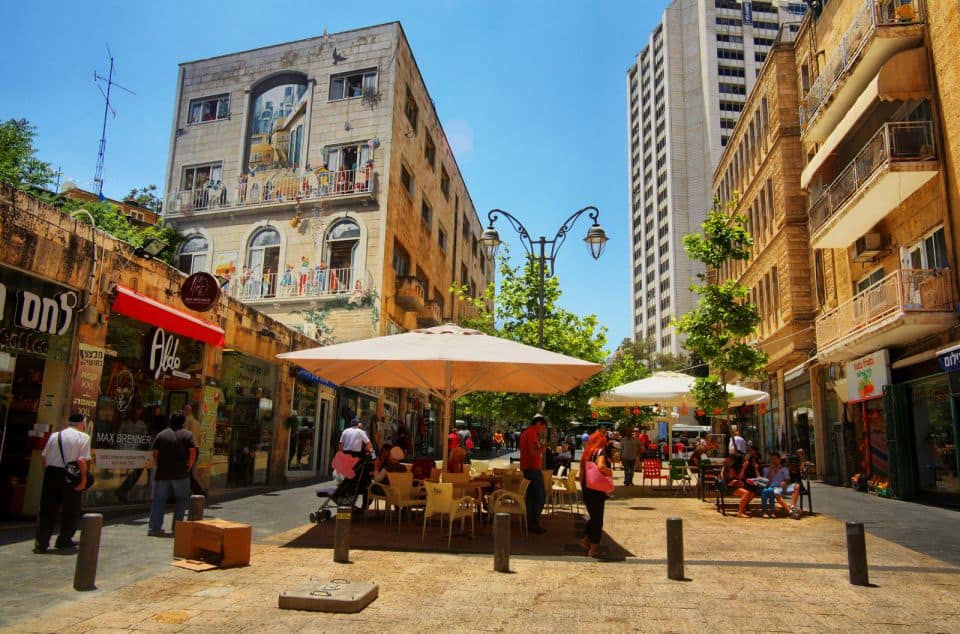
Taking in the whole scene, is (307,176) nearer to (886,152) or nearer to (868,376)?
(886,152)

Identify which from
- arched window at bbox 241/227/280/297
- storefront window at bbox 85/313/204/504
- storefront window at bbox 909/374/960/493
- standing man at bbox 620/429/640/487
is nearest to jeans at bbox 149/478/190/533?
storefront window at bbox 85/313/204/504

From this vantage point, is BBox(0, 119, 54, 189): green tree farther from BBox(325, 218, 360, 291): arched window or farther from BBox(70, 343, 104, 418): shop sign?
BBox(70, 343, 104, 418): shop sign

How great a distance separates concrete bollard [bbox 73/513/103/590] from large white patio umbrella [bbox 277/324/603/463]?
363cm

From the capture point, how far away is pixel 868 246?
55.2 feet

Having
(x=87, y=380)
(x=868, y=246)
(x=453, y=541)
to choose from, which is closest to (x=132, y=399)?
(x=87, y=380)

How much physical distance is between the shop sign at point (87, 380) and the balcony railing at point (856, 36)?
1764 cm

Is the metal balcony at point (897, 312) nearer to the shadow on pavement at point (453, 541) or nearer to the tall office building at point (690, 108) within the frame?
the shadow on pavement at point (453, 541)

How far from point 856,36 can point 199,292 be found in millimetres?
17694

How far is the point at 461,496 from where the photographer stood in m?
8.75

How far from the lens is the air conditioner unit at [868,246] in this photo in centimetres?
1667

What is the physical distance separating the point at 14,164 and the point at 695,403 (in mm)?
27350

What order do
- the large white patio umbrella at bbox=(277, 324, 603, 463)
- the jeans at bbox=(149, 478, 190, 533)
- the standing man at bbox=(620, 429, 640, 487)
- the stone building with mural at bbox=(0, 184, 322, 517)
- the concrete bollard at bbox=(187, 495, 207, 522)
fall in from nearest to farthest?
the concrete bollard at bbox=(187, 495, 207, 522) → the jeans at bbox=(149, 478, 190, 533) → the large white patio umbrella at bbox=(277, 324, 603, 463) → the stone building with mural at bbox=(0, 184, 322, 517) → the standing man at bbox=(620, 429, 640, 487)

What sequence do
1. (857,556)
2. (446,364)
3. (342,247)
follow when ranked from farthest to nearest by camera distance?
(342,247) → (446,364) → (857,556)

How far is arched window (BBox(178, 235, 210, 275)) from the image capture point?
24922 mm
